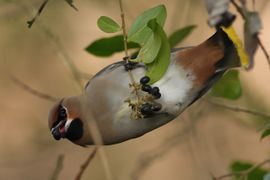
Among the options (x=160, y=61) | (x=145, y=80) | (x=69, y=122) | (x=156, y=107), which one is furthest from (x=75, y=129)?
(x=160, y=61)

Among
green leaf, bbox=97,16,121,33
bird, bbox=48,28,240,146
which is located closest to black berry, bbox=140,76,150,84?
green leaf, bbox=97,16,121,33

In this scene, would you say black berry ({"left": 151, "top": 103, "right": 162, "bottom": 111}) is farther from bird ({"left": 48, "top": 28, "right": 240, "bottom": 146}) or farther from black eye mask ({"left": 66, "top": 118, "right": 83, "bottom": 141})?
black eye mask ({"left": 66, "top": 118, "right": 83, "bottom": 141})

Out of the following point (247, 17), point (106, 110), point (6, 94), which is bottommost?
point (6, 94)

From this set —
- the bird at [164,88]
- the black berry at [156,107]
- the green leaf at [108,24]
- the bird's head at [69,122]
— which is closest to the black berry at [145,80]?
the green leaf at [108,24]

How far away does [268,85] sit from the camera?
16.7 ft

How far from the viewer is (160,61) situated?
2.12m

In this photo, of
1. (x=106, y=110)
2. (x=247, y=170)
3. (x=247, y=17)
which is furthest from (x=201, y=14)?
(x=247, y=17)

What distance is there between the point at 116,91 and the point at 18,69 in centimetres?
362

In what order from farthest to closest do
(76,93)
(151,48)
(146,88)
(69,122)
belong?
1. (76,93)
2. (69,122)
3. (146,88)
4. (151,48)

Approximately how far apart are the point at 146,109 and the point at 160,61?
50 centimetres

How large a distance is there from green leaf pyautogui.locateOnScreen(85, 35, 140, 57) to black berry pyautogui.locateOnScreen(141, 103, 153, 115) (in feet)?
0.61

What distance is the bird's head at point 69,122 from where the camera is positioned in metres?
2.95

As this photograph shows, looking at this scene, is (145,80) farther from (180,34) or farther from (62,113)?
(62,113)

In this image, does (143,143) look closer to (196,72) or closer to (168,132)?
(168,132)
